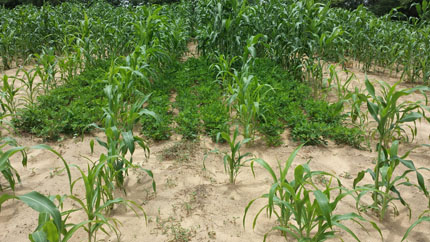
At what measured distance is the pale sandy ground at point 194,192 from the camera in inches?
95.0

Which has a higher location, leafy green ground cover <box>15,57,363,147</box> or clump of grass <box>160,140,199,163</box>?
leafy green ground cover <box>15,57,363,147</box>

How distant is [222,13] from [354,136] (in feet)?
10.4

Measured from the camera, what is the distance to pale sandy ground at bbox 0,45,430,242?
2.41 meters

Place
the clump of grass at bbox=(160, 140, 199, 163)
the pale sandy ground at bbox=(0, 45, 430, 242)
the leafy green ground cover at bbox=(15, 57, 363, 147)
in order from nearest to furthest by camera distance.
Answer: the pale sandy ground at bbox=(0, 45, 430, 242) → the clump of grass at bbox=(160, 140, 199, 163) → the leafy green ground cover at bbox=(15, 57, 363, 147)

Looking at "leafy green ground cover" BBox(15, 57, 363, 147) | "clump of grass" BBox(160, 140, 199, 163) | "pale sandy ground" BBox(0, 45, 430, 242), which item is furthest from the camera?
"leafy green ground cover" BBox(15, 57, 363, 147)

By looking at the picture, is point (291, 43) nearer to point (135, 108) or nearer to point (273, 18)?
point (273, 18)

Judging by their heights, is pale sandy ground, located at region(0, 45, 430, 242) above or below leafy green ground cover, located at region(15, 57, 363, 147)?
below

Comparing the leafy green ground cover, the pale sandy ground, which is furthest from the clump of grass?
the leafy green ground cover

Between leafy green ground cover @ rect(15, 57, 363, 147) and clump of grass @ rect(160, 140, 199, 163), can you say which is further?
leafy green ground cover @ rect(15, 57, 363, 147)

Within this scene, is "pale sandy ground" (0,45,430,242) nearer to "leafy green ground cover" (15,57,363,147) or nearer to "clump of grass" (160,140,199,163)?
"clump of grass" (160,140,199,163)

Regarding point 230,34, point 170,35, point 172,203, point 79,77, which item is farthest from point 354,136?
point 79,77

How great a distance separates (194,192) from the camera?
2867mm

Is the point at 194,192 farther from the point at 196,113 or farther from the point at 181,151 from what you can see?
the point at 196,113

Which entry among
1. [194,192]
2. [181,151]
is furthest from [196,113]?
[194,192]
